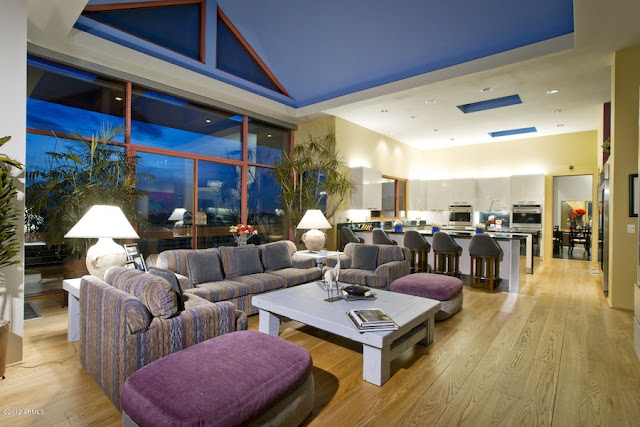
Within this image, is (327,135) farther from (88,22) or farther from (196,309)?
(196,309)

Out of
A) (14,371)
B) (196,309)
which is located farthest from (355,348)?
(14,371)

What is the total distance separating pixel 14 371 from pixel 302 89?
224 inches

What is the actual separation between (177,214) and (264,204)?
1863 millimetres

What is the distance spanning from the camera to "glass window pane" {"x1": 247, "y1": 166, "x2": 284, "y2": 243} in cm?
657

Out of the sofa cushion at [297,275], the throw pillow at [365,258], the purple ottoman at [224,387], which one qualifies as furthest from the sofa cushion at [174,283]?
the throw pillow at [365,258]

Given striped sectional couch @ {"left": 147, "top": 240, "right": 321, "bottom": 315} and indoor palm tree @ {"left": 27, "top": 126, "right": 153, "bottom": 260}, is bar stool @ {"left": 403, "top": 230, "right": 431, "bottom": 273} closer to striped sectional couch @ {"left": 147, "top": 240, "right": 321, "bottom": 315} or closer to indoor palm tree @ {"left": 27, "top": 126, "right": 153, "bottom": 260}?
striped sectional couch @ {"left": 147, "top": 240, "right": 321, "bottom": 315}

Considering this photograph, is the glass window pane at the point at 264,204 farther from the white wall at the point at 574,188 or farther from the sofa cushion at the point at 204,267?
the white wall at the point at 574,188

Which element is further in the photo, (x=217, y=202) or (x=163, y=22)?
(x=217, y=202)

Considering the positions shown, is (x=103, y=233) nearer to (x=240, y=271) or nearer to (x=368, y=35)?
(x=240, y=271)

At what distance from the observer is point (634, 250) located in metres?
4.02

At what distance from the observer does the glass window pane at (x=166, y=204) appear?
5008 millimetres

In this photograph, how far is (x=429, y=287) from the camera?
362 cm

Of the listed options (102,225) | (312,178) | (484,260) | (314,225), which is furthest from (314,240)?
(102,225)

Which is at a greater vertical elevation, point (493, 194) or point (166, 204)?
point (493, 194)
